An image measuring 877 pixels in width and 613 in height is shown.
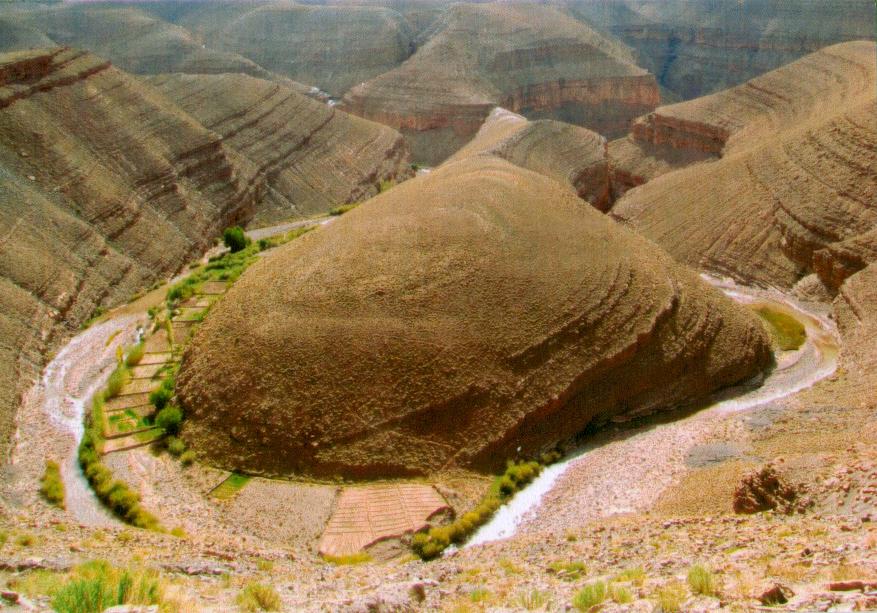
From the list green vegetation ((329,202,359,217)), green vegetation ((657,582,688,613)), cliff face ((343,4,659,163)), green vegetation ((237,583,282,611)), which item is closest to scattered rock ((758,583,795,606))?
green vegetation ((657,582,688,613))

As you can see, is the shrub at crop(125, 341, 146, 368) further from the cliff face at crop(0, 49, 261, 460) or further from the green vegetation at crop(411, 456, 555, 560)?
the green vegetation at crop(411, 456, 555, 560)

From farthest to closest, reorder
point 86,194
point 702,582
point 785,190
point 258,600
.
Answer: point 785,190
point 86,194
point 258,600
point 702,582

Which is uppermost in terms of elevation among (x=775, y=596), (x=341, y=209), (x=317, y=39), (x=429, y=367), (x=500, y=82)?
(x=775, y=596)

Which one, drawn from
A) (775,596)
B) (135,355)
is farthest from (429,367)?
(775,596)

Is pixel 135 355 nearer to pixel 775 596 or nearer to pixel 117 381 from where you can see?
pixel 117 381

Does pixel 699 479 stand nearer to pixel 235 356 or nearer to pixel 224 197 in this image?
pixel 235 356

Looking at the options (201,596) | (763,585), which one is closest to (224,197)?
(201,596)
